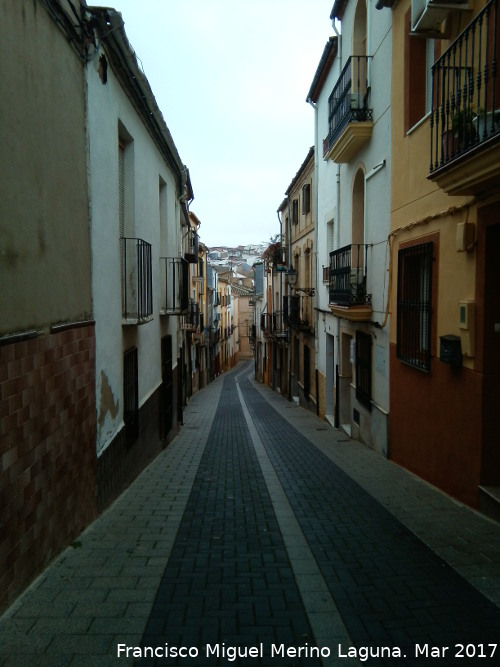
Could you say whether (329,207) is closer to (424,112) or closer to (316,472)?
(424,112)

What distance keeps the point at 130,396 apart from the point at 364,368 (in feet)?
16.1

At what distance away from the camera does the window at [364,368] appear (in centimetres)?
1048

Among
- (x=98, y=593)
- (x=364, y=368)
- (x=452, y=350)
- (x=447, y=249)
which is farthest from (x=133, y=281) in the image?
(x=364, y=368)

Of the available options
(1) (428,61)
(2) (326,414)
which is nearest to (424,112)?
(1) (428,61)

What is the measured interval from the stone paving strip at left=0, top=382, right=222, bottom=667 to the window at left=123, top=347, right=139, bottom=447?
3.93 ft

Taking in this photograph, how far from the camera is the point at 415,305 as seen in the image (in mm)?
7742

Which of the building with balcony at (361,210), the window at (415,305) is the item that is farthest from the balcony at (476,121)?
the building with balcony at (361,210)

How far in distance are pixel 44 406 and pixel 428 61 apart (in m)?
6.82

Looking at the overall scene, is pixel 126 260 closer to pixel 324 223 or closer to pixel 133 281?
pixel 133 281

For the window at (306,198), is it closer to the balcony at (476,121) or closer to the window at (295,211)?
the window at (295,211)

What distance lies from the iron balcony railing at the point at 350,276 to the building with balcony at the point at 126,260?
10.6ft

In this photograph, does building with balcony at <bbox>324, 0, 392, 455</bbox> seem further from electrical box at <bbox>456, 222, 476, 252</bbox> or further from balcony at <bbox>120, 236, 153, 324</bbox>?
balcony at <bbox>120, 236, 153, 324</bbox>

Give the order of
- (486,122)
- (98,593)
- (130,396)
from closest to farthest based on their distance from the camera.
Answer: (98,593) < (486,122) < (130,396)

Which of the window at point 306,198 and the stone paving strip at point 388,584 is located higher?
the window at point 306,198
